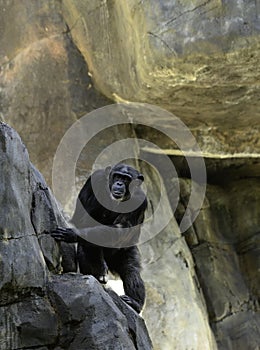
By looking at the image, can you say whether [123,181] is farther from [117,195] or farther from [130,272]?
[130,272]

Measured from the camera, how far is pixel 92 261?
496cm

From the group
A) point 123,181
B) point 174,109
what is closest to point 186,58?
point 174,109

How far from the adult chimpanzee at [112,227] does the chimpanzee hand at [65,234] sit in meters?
0.05

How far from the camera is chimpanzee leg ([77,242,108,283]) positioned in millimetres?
4910

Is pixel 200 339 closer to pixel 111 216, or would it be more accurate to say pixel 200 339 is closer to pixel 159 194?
pixel 159 194

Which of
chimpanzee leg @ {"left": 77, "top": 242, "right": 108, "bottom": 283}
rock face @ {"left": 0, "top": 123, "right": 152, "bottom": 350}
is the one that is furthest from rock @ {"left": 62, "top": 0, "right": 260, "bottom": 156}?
rock face @ {"left": 0, "top": 123, "right": 152, "bottom": 350}

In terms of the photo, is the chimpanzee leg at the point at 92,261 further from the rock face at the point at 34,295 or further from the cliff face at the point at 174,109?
the cliff face at the point at 174,109

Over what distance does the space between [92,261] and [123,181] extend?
657 millimetres

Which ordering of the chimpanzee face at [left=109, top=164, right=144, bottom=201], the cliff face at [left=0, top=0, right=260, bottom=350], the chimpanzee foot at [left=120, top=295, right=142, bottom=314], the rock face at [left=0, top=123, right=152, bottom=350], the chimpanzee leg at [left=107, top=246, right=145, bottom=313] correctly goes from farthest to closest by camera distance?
the cliff face at [left=0, top=0, right=260, bottom=350] → the chimpanzee face at [left=109, top=164, right=144, bottom=201] → the chimpanzee leg at [left=107, top=246, right=145, bottom=313] → the chimpanzee foot at [left=120, top=295, right=142, bottom=314] → the rock face at [left=0, top=123, right=152, bottom=350]

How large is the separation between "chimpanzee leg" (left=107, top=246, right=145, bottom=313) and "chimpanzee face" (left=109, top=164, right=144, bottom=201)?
0.41 meters

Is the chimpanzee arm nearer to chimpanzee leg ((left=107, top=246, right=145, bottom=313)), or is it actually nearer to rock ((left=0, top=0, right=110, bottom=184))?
chimpanzee leg ((left=107, top=246, right=145, bottom=313))

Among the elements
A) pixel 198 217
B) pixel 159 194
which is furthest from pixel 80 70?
pixel 198 217

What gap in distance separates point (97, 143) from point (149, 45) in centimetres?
169

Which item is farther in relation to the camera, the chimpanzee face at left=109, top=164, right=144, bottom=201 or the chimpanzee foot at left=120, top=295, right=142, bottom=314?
the chimpanzee face at left=109, top=164, right=144, bottom=201
